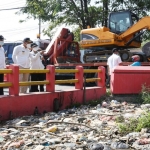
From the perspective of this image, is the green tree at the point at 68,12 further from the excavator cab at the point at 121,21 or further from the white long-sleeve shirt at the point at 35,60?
the white long-sleeve shirt at the point at 35,60

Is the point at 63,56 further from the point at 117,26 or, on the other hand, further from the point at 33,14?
the point at 33,14

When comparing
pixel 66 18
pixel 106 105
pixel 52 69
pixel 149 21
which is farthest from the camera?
pixel 66 18

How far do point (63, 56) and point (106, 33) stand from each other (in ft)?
7.97

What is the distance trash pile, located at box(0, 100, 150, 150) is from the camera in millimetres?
5391

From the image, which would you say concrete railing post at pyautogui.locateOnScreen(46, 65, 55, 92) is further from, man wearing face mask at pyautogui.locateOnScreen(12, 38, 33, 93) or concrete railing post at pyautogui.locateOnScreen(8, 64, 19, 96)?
concrete railing post at pyautogui.locateOnScreen(8, 64, 19, 96)

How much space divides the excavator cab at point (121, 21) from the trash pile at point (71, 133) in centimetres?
810

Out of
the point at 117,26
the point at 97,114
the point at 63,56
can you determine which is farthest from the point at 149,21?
the point at 97,114

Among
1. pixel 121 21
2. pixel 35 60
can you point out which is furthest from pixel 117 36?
pixel 35 60

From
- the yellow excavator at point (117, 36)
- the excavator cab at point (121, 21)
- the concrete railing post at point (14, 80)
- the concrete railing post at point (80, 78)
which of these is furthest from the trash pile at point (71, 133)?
the excavator cab at point (121, 21)

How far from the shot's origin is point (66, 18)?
22.8 m

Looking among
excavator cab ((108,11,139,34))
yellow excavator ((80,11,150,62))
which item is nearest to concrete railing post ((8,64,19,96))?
yellow excavator ((80,11,150,62))

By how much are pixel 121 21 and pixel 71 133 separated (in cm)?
1078

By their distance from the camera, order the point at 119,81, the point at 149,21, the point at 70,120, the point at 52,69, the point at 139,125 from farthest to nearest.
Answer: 1. the point at 149,21
2. the point at 119,81
3. the point at 52,69
4. the point at 70,120
5. the point at 139,125

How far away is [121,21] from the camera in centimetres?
1623
